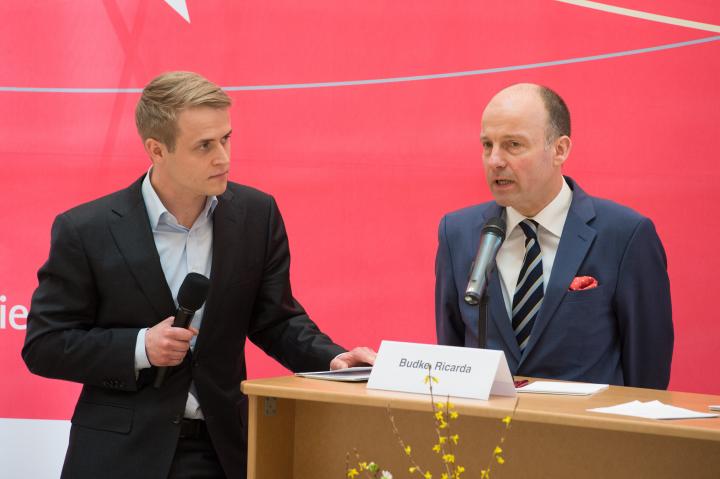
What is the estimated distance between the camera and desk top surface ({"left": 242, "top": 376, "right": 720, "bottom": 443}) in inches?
74.5

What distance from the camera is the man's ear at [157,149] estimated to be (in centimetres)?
283

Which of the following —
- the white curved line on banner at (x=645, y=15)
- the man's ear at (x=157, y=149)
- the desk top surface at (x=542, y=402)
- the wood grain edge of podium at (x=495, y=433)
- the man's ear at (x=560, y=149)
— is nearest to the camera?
the desk top surface at (x=542, y=402)

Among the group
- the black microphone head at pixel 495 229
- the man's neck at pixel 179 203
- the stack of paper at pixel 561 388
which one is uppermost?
the man's neck at pixel 179 203

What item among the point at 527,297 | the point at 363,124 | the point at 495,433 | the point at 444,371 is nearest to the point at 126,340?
the point at 444,371

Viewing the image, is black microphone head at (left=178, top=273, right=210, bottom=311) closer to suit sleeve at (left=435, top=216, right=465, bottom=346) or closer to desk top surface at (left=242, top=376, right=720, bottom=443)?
desk top surface at (left=242, top=376, right=720, bottom=443)

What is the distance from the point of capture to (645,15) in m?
3.49

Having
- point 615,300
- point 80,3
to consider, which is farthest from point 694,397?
point 80,3

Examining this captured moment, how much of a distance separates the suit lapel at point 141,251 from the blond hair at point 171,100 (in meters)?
0.23

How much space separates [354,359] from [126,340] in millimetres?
654

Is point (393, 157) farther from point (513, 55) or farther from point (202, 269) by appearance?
point (202, 269)

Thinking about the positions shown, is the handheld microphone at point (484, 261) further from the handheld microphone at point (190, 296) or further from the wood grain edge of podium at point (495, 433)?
the handheld microphone at point (190, 296)

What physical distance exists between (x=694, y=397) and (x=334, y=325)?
6.02 ft

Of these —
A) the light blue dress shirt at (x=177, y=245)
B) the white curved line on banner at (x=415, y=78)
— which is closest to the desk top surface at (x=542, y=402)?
the light blue dress shirt at (x=177, y=245)

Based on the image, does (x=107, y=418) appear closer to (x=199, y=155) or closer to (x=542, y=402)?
(x=199, y=155)
